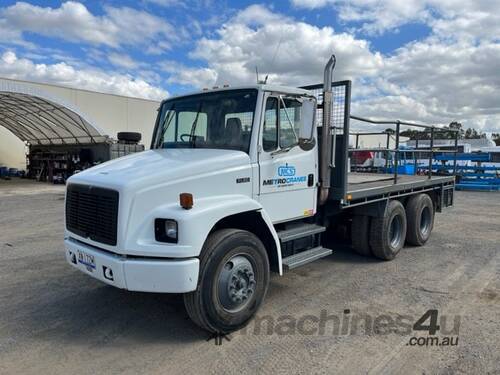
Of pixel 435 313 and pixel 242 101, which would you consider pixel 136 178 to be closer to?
pixel 242 101

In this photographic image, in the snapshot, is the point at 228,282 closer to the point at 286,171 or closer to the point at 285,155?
the point at 286,171

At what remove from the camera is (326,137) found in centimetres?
513

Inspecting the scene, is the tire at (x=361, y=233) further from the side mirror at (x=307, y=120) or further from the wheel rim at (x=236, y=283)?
the wheel rim at (x=236, y=283)

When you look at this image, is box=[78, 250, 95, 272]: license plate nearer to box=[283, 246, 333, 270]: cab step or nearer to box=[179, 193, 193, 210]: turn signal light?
box=[179, 193, 193, 210]: turn signal light

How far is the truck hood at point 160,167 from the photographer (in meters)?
3.67

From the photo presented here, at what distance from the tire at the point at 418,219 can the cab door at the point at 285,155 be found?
11.4 ft

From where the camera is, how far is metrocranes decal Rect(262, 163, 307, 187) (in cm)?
448

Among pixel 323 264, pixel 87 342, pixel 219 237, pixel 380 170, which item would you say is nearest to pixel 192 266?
pixel 219 237

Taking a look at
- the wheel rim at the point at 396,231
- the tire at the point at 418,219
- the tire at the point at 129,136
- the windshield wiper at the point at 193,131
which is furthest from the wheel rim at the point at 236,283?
the tire at the point at 418,219

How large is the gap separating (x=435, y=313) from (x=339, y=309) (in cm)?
107

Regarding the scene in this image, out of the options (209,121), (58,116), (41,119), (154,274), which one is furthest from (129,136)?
(41,119)

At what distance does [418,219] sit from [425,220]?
2.12 feet

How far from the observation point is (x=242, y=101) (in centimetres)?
450

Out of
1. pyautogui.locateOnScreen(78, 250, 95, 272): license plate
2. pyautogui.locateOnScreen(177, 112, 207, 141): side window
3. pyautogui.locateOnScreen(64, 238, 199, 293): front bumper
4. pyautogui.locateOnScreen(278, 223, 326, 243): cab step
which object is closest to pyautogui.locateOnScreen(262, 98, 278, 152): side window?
pyautogui.locateOnScreen(177, 112, 207, 141): side window
